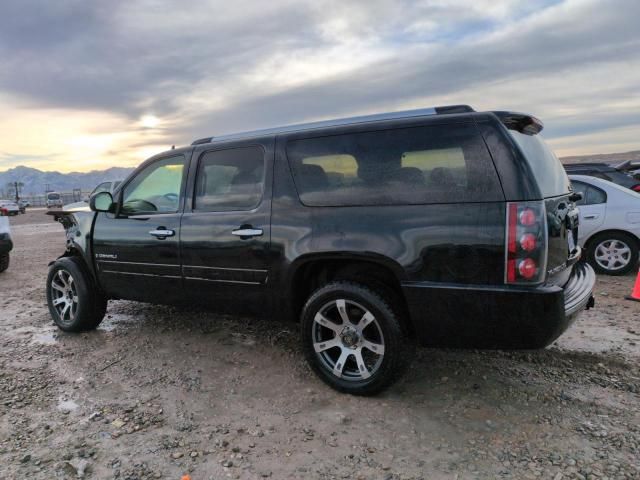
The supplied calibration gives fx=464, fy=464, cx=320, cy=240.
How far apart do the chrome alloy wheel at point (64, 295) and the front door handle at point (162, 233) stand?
1.33 m

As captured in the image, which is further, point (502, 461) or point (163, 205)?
point (163, 205)

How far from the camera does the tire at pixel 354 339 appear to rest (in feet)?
10.1

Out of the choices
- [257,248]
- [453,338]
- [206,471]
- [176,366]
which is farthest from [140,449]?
[453,338]

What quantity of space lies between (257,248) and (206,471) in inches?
62.4

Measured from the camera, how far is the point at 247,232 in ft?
11.7

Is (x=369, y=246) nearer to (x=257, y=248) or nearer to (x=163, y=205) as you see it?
(x=257, y=248)

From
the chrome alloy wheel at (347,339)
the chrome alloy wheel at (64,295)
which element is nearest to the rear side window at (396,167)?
the chrome alloy wheel at (347,339)

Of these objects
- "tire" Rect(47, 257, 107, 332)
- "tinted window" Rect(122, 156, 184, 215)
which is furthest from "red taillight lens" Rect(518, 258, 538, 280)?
"tire" Rect(47, 257, 107, 332)

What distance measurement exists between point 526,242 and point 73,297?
4.35 metres

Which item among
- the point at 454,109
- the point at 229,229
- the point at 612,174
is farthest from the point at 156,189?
the point at 612,174

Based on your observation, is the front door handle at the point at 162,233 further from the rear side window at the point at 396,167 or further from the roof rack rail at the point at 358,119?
the rear side window at the point at 396,167

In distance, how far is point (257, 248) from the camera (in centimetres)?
354

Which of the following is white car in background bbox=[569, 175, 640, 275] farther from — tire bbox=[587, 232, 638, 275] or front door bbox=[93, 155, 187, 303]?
front door bbox=[93, 155, 187, 303]

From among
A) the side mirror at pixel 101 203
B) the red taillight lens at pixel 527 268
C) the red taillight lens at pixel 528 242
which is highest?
the side mirror at pixel 101 203
